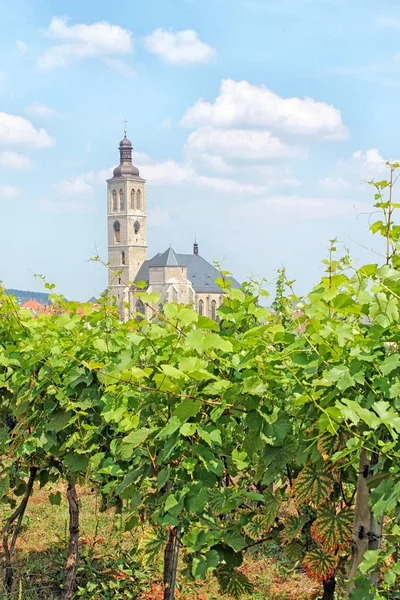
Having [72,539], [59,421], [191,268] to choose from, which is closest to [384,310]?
[59,421]

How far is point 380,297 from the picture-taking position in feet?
7.02

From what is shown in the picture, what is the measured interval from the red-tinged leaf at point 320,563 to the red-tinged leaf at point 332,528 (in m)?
0.20

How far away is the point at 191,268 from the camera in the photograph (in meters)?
100

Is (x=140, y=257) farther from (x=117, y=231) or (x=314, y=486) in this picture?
(x=314, y=486)

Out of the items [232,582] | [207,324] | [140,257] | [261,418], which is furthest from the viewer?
[140,257]

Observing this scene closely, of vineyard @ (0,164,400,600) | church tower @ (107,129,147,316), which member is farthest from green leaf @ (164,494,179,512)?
church tower @ (107,129,147,316)

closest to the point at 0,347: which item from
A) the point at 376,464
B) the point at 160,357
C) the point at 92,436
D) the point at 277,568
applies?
the point at 92,436

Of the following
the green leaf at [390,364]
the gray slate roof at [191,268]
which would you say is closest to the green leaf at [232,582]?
the green leaf at [390,364]

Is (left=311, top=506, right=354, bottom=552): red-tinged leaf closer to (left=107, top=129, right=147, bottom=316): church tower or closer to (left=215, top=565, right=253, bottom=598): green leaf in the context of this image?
(left=215, top=565, right=253, bottom=598): green leaf

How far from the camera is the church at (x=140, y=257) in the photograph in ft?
310

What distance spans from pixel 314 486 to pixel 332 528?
6.6 inches

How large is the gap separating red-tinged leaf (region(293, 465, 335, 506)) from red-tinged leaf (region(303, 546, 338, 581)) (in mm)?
324

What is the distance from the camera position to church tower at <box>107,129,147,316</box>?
103 m

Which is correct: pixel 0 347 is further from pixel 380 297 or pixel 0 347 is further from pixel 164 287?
pixel 164 287
